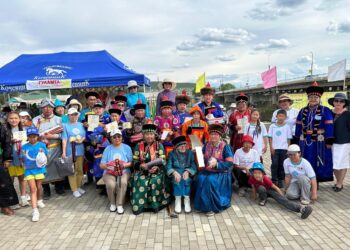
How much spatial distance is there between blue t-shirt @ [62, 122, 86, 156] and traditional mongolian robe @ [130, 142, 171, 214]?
4.23 ft

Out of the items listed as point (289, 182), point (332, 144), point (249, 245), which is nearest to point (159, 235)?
point (249, 245)

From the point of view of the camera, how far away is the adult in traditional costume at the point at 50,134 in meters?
5.49

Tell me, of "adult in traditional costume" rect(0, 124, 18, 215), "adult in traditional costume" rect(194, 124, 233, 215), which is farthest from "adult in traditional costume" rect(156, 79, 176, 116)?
"adult in traditional costume" rect(0, 124, 18, 215)

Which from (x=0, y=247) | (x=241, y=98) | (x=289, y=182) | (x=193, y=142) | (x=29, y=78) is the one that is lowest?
(x=0, y=247)

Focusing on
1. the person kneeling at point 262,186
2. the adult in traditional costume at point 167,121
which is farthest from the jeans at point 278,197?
the adult in traditional costume at point 167,121

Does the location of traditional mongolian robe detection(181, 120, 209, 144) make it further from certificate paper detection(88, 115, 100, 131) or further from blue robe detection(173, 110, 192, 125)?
certificate paper detection(88, 115, 100, 131)

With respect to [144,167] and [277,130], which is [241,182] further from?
[144,167]

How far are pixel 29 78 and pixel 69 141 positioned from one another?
5.40 meters

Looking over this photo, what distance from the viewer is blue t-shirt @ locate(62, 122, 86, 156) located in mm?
5539

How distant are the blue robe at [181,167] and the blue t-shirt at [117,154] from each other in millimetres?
724

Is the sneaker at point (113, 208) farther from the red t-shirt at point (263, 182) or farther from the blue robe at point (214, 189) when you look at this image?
the red t-shirt at point (263, 182)

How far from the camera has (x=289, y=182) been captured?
5141 mm

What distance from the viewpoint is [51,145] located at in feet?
18.3

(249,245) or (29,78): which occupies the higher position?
(29,78)
